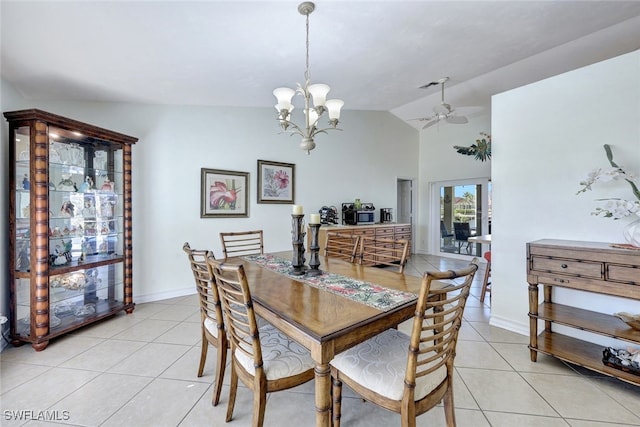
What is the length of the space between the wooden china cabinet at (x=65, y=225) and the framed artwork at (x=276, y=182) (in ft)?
5.59

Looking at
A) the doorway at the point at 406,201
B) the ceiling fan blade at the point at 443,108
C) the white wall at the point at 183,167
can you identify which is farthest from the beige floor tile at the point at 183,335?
the doorway at the point at 406,201

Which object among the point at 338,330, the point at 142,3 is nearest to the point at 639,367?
the point at 338,330

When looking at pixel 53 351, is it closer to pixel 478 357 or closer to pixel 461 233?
pixel 478 357

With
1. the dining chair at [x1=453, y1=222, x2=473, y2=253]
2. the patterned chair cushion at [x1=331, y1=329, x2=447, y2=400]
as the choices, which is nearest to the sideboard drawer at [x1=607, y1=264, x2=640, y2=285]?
the patterned chair cushion at [x1=331, y1=329, x2=447, y2=400]

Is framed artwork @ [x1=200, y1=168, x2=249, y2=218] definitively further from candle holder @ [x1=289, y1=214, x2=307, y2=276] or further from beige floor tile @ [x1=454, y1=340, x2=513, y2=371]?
beige floor tile @ [x1=454, y1=340, x2=513, y2=371]

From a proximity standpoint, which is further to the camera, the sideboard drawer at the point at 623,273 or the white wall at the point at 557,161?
the white wall at the point at 557,161

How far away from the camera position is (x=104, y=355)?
2.25m

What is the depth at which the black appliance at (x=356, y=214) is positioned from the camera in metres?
5.18

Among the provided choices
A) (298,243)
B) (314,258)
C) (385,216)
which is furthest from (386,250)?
(385,216)

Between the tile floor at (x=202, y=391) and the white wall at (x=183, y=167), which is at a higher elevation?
the white wall at (x=183, y=167)

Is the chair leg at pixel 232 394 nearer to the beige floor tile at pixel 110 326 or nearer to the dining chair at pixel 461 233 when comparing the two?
the beige floor tile at pixel 110 326

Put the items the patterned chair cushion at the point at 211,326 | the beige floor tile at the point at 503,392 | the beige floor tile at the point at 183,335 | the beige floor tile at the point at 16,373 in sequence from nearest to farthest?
1. the beige floor tile at the point at 503,392
2. the patterned chair cushion at the point at 211,326
3. the beige floor tile at the point at 16,373
4. the beige floor tile at the point at 183,335

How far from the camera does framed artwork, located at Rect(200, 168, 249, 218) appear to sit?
3.81 metres

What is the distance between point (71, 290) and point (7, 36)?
222 centimetres
